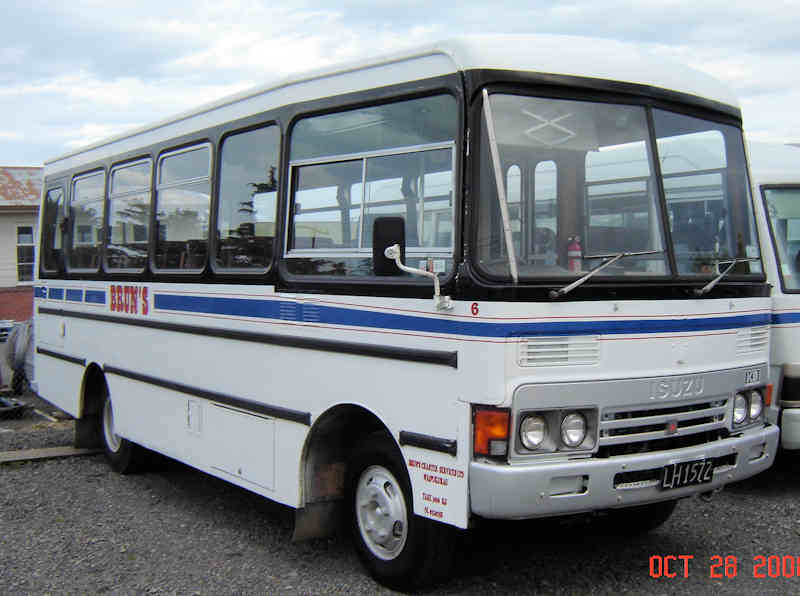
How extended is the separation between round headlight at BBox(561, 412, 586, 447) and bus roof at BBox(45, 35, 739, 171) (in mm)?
1690

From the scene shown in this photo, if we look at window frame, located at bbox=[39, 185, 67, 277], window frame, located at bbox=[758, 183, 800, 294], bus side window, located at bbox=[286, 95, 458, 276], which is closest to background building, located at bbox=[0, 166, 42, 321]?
window frame, located at bbox=[39, 185, 67, 277]

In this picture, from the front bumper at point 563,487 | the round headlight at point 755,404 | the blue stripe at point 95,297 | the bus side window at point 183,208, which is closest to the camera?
the front bumper at point 563,487

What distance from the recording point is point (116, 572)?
5.56 metres

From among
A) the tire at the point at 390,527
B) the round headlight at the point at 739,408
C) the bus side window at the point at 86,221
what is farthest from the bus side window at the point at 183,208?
the round headlight at the point at 739,408

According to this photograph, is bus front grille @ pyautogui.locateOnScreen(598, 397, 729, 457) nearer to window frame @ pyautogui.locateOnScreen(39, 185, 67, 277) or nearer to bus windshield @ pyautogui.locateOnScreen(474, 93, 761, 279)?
bus windshield @ pyautogui.locateOnScreen(474, 93, 761, 279)

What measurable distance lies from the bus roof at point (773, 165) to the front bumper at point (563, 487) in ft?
12.0

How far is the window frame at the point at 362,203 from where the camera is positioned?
14.8ft

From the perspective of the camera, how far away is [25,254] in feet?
79.9

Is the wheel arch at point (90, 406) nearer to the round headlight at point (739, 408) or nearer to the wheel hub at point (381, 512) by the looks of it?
the wheel hub at point (381, 512)

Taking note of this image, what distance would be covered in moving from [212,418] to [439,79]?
3082 millimetres

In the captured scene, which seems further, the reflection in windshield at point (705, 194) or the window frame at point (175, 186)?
the window frame at point (175, 186)

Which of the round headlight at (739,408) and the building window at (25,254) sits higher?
the building window at (25,254)

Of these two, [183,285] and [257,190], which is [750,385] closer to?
[257,190]

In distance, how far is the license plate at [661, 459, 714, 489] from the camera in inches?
182
